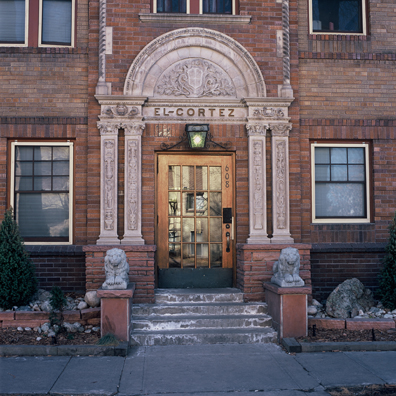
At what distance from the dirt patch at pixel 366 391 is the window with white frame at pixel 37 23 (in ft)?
23.1

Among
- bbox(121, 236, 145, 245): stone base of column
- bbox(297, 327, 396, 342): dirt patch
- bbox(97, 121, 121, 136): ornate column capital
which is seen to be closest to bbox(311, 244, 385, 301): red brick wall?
bbox(297, 327, 396, 342): dirt patch

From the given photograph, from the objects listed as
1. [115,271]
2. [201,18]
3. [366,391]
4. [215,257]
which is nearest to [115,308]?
[115,271]

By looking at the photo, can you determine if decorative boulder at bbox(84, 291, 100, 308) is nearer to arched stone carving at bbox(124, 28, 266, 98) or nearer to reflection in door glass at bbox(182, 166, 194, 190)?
reflection in door glass at bbox(182, 166, 194, 190)

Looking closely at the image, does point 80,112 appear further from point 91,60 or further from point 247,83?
point 247,83

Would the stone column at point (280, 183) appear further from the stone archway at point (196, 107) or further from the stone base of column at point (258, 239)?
the stone base of column at point (258, 239)

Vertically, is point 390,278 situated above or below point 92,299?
above

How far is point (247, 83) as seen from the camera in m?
7.87

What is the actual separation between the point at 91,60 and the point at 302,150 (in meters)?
4.08

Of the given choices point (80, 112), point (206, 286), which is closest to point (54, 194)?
point (80, 112)

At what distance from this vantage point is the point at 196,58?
7.93m

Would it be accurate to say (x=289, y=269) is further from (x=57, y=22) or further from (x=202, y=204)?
(x=57, y=22)

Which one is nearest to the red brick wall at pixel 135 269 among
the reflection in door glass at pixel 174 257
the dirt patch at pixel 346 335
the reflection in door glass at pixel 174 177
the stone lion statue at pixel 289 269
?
the reflection in door glass at pixel 174 257

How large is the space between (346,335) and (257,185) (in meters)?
2.75

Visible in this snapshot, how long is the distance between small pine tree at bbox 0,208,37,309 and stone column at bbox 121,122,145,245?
1.57m
